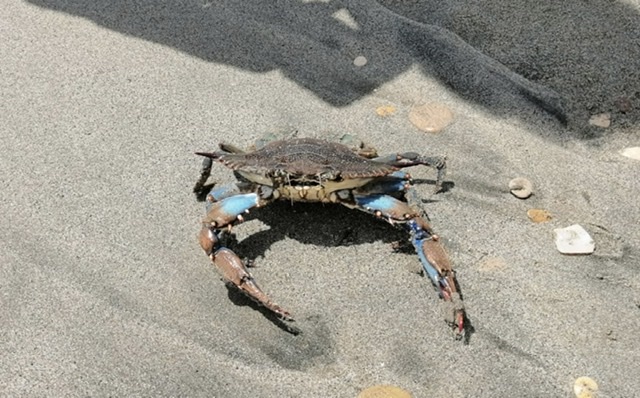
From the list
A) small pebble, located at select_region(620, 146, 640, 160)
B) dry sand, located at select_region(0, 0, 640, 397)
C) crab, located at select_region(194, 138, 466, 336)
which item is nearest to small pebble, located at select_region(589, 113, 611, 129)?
dry sand, located at select_region(0, 0, 640, 397)

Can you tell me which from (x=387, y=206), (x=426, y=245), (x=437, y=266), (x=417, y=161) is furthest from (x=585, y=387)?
(x=417, y=161)

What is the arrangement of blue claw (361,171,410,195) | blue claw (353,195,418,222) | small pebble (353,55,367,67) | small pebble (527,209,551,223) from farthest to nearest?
small pebble (353,55,367,67) < small pebble (527,209,551,223) < blue claw (361,171,410,195) < blue claw (353,195,418,222)

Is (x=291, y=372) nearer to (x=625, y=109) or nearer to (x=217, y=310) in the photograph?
(x=217, y=310)

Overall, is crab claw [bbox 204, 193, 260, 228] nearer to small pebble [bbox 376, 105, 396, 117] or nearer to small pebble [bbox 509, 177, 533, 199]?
small pebble [bbox 376, 105, 396, 117]

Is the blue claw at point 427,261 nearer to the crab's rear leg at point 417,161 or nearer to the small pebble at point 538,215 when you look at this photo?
the crab's rear leg at point 417,161

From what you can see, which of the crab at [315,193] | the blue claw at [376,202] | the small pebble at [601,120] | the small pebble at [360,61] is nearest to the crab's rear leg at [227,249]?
the crab at [315,193]

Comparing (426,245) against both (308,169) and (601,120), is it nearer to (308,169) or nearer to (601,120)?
(308,169)
